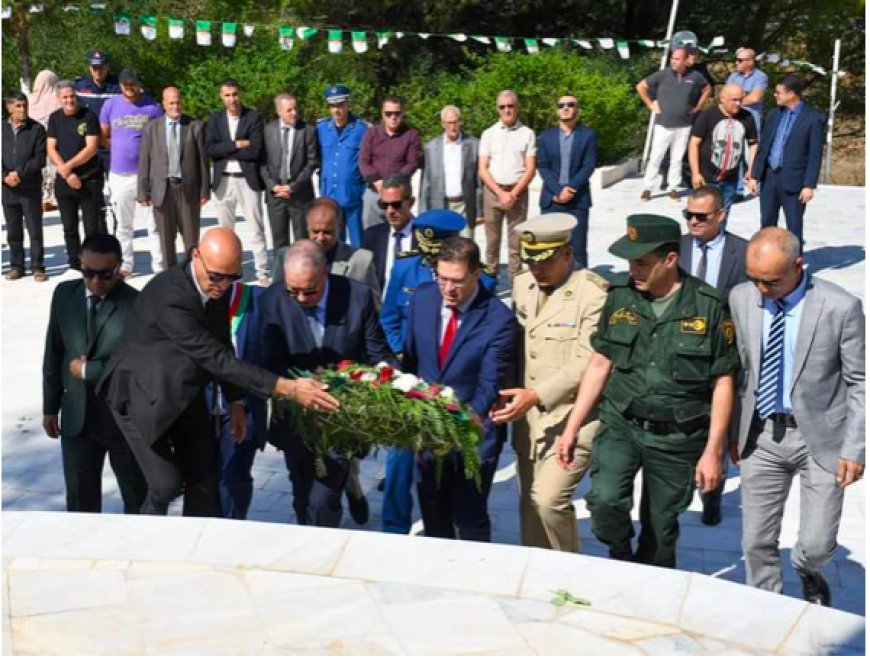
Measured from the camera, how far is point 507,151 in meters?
12.5

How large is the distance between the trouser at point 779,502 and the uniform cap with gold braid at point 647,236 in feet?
3.05

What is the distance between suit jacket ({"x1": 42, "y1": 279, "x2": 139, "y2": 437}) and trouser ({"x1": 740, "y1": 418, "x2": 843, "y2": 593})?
311 cm

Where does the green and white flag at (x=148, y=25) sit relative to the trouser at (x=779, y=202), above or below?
above

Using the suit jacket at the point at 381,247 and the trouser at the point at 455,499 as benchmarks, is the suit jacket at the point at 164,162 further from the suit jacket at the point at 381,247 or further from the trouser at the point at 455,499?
the trouser at the point at 455,499

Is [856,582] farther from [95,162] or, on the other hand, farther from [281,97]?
[95,162]

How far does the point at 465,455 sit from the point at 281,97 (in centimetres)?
711

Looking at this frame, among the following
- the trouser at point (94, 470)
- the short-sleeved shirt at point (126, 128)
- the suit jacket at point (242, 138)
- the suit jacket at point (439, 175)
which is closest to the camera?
the trouser at point (94, 470)

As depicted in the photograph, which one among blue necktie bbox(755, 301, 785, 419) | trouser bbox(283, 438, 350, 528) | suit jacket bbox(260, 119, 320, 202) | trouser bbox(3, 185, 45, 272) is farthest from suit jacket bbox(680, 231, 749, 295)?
trouser bbox(3, 185, 45, 272)

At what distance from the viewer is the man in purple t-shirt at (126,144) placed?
13203 millimetres

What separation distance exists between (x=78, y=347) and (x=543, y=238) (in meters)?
2.42

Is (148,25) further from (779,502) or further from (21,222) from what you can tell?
(779,502)

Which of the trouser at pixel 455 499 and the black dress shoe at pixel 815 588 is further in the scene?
the trouser at pixel 455 499

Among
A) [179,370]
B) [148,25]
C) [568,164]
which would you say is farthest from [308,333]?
[148,25]

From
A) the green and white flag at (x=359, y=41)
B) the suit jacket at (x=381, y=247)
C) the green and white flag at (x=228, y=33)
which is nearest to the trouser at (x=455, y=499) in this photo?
the suit jacket at (x=381, y=247)
